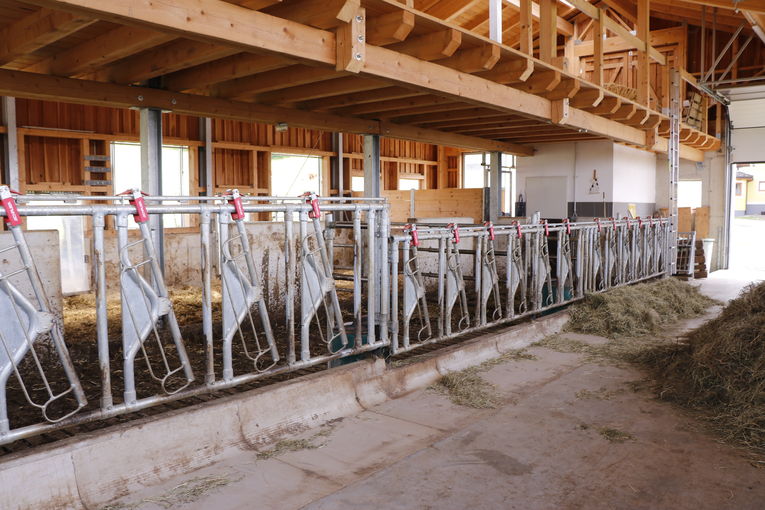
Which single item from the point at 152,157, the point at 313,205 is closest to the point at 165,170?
the point at 152,157

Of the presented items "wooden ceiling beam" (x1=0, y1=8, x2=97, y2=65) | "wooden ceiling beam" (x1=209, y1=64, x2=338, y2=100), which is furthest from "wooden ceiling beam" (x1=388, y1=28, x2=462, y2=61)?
"wooden ceiling beam" (x1=0, y1=8, x2=97, y2=65)

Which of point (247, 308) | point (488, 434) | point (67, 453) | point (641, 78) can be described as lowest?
point (488, 434)

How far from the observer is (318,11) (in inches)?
214

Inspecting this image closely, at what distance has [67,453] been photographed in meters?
3.31

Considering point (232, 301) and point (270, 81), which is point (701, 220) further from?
point (232, 301)

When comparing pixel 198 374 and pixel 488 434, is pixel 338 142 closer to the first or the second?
pixel 198 374

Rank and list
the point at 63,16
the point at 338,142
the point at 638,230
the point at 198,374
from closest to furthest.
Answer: the point at 63,16 < the point at 198,374 < the point at 638,230 < the point at 338,142

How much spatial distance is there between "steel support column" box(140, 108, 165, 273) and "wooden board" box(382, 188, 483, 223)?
7806 millimetres

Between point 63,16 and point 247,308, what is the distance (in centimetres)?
303

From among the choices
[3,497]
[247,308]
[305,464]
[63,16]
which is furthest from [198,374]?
[63,16]

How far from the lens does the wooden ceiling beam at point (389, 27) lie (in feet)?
19.5

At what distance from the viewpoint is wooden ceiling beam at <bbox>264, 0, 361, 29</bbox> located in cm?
535

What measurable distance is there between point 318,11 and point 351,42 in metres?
0.44

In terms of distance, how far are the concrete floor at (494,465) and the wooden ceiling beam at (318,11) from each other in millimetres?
3354
